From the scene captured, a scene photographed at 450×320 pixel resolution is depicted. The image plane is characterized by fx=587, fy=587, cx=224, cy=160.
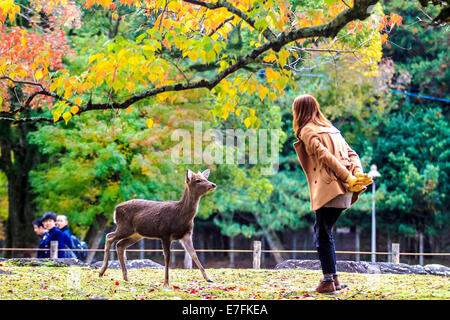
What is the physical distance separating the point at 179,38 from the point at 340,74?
1519cm

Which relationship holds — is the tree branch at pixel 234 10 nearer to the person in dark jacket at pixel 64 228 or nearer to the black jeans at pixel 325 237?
the black jeans at pixel 325 237

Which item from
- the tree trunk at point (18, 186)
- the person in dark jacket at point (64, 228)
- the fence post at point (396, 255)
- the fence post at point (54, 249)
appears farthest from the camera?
the tree trunk at point (18, 186)

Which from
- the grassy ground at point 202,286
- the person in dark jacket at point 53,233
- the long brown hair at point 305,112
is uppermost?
the long brown hair at point 305,112

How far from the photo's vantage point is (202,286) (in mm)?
6965

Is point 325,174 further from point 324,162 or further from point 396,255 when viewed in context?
point 396,255

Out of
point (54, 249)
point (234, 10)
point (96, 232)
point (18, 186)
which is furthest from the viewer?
point (18, 186)

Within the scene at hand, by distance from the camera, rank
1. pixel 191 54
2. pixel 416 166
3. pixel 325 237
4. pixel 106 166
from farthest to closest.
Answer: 1. pixel 416 166
2. pixel 106 166
3. pixel 191 54
4. pixel 325 237

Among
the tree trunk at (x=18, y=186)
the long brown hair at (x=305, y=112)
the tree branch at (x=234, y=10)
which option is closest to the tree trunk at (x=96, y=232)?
the tree trunk at (x=18, y=186)

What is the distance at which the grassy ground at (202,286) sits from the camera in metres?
5.79

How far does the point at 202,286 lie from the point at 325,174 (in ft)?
7.17

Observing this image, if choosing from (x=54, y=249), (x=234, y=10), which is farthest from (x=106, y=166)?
(x=234, y=10)

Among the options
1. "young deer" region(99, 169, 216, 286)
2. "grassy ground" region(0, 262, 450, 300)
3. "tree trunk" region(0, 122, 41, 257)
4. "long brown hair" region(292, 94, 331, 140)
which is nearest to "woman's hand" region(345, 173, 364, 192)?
"long brown hair" region(292, 94, 331, 140)

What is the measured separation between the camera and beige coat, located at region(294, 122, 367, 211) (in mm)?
5707

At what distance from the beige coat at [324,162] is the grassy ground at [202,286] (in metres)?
1.01
